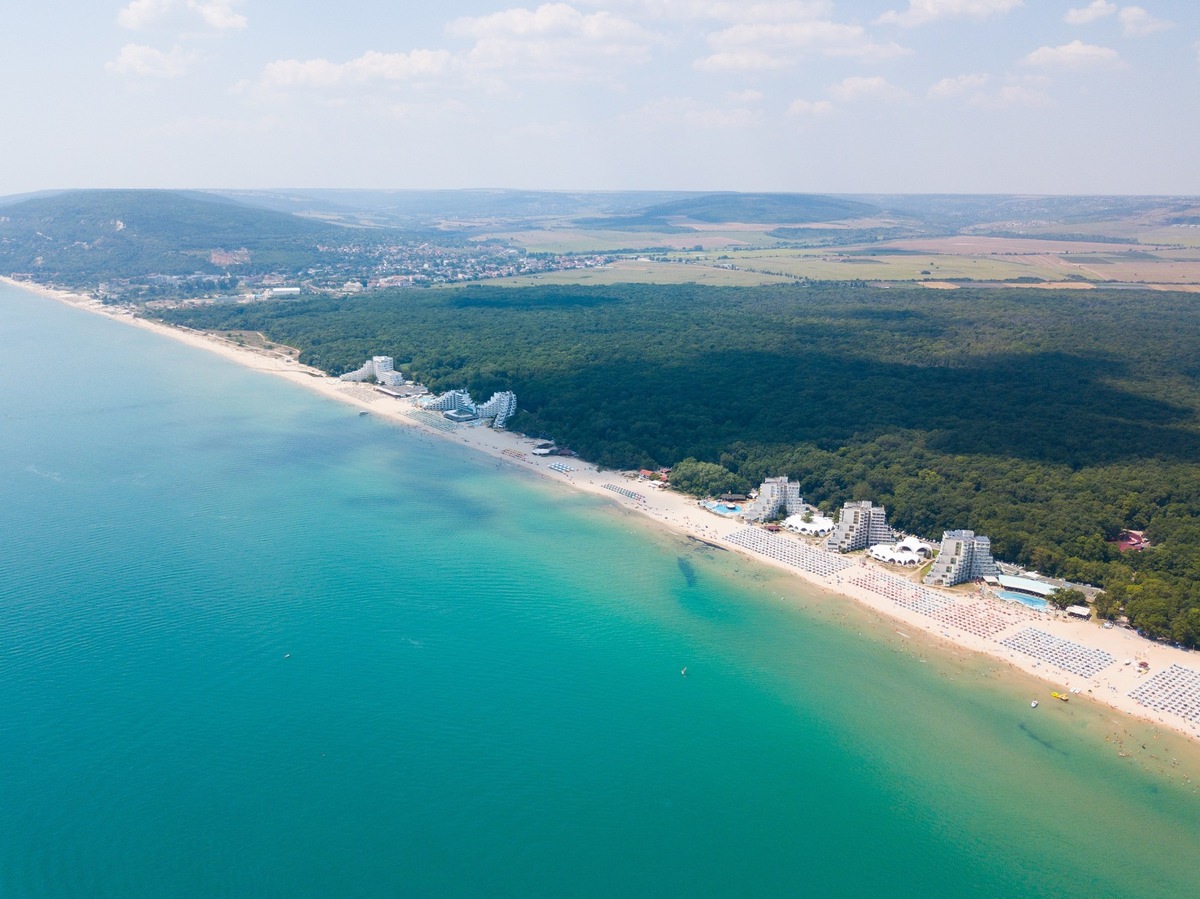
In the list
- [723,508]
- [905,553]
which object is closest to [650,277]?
[723,508]

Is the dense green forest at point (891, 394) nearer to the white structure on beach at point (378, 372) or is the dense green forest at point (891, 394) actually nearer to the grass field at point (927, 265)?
the white structure on beach at point (378, 372)

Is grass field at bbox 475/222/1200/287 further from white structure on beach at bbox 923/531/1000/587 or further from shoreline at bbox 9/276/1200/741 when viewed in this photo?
white structure on beach at bbox 923/531/1000/587

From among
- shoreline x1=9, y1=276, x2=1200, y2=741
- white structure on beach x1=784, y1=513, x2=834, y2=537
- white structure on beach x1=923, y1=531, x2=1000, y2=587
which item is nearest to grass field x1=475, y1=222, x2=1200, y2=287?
shoreline x1=9, y1=276, x2=1200, y2=741

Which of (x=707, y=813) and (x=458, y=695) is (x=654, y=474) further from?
(x=707, y=813)

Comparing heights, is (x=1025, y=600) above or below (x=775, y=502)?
below

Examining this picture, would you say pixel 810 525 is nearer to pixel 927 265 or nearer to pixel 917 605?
pixel 917 605

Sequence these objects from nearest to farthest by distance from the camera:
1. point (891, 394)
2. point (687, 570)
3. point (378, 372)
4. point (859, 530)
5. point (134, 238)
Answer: point (687, 570), point (859, 530), point (891, 394), point (378, 372), point (134, 238)
